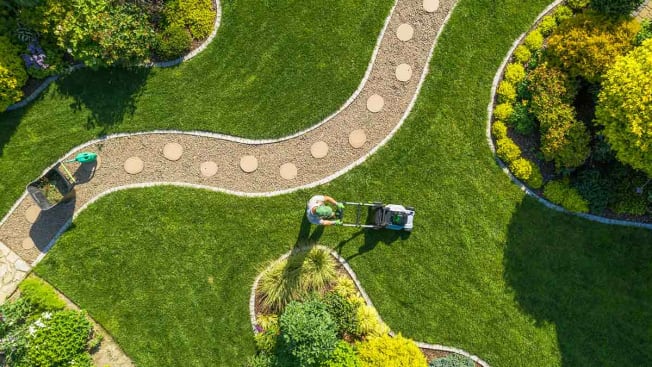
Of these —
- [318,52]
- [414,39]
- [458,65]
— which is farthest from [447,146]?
[318,52]

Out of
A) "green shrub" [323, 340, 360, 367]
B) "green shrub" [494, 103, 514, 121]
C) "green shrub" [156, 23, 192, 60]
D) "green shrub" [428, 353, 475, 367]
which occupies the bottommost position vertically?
"green shrub" [428, 353, 475, 367]

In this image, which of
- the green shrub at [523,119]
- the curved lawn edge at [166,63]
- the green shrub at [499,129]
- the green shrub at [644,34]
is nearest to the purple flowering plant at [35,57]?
the curved lawn edge at [166,63]

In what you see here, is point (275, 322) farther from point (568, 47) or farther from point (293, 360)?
point (568, 47)

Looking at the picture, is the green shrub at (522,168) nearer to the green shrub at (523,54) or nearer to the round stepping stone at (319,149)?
the green shrub at (523,54)

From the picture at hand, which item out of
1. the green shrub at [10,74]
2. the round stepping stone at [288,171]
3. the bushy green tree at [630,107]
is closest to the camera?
the bushy green tree at [630,107]

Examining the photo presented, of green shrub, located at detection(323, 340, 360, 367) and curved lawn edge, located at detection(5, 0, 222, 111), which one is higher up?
curved lawn edge, located at detection(5, 0, 222, 111)

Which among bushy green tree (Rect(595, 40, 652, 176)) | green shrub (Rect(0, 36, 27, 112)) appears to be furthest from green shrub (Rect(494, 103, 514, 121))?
green shrub (Rect(0, 36, 27, 112))

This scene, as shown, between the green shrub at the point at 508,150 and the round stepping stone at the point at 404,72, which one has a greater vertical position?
Answer: the round stepping stone at the point at 404,72

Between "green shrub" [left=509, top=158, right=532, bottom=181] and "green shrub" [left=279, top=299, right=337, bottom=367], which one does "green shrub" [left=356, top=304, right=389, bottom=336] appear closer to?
"green shrub" [left=279, top=299, right=337, bottom=367]
